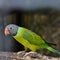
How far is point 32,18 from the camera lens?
8.45 ft

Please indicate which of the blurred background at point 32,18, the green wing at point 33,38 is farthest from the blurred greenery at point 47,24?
the green wing at point 33,38

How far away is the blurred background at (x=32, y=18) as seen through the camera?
1.92m

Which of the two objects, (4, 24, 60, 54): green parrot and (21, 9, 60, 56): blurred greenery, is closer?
(4, 24, 60, 54): green parrot

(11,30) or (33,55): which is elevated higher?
(11,30)

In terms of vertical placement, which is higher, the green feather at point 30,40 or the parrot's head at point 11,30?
the parrot's head at point 11,30

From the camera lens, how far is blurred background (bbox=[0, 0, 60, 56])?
192 cm

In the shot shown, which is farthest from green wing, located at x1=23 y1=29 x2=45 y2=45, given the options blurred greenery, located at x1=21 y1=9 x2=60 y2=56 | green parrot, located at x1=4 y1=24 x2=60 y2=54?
blurred greenery, located at x1=21 y1=9 x2=60 y2=56

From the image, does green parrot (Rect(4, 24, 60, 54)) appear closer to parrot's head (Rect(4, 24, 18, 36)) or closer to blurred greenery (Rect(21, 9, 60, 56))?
parrot's head (Rect(4, 24, 18, 36))

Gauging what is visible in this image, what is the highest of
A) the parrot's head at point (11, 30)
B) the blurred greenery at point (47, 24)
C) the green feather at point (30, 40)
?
the parrot's head at point (11, 30)

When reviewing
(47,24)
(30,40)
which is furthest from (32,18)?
(30,40)

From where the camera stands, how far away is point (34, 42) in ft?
5.08

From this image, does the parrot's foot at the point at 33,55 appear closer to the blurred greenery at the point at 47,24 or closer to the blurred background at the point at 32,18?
the blurred background at the point at 32,18

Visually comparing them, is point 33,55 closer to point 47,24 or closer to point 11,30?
point 11,30

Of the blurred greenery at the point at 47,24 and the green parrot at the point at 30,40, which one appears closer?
the green parrot at the point at 30,40
